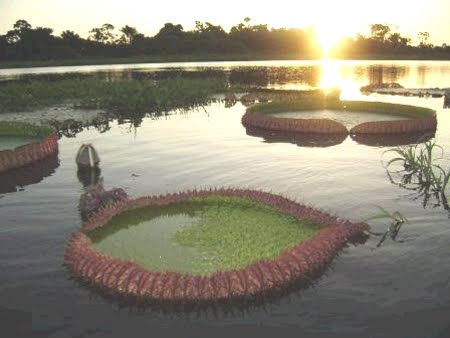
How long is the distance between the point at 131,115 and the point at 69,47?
80.4 metres

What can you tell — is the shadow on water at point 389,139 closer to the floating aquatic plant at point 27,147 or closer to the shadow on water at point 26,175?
the shadow on water at point 26,175

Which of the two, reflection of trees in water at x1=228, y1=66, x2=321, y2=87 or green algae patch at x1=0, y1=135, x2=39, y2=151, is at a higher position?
reflection of trees in water at x1=228, y1=66, x2=321, y2=87

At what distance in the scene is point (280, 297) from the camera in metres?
6.56

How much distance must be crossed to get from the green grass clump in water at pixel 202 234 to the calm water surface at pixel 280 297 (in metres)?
0.75

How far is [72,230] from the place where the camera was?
928 cm

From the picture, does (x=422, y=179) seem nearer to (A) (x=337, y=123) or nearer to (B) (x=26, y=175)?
(A) (x=337, y=123)

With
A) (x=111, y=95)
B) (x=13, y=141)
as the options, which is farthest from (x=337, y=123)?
(x=111, y=95)

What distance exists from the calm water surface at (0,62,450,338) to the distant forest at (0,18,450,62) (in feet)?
285

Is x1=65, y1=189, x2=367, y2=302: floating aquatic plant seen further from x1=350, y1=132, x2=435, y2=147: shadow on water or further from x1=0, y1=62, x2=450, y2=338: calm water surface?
x1=350, y1=132, x2=435, y2=147: shadow on water

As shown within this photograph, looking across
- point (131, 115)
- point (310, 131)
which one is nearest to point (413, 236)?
point (310, 131)

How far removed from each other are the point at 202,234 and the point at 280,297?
180 centimetres

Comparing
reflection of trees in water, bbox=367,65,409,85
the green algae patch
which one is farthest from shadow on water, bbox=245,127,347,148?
reflection of trees in water, bbox=367,65,409,85

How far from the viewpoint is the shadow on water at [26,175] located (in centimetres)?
1269

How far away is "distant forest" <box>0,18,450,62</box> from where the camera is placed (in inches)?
3733
